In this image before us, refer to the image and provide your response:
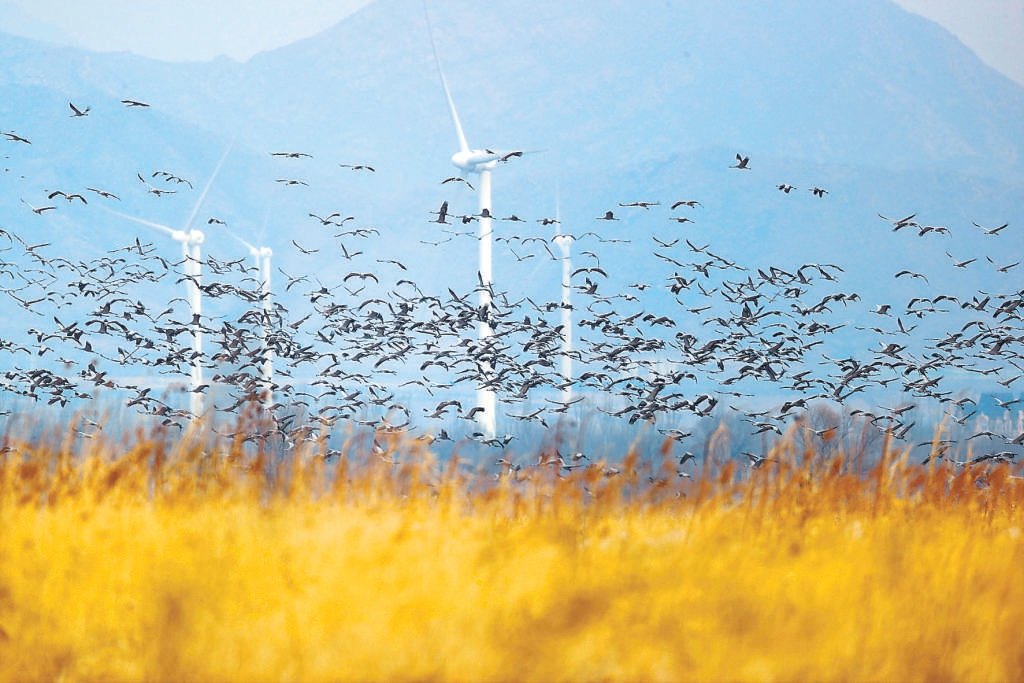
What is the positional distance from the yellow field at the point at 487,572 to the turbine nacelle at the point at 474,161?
22.8 m

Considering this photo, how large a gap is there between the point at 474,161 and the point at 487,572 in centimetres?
Result: 2574

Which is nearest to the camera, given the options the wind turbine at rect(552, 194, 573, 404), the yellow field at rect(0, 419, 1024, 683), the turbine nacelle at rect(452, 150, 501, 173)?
the yellow field at rect(0, 419, 1024, 683)

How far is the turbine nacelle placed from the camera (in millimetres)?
30938

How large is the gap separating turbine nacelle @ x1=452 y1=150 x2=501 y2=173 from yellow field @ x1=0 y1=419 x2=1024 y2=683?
22.8 m

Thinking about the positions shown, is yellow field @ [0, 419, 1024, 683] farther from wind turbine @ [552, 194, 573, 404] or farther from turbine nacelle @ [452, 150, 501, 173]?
turbine nacelle @ [452, 150, 501, 173]

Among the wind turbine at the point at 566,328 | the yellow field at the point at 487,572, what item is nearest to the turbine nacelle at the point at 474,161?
the wind turbine at the point at 566,328

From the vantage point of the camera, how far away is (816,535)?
7.66m

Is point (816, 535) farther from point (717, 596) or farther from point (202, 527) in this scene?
point (202, 527)

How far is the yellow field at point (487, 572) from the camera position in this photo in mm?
5719

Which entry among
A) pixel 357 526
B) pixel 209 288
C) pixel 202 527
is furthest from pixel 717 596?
pixel 209 288

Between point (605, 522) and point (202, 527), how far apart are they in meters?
2.83

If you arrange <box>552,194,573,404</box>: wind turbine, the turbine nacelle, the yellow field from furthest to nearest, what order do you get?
1. the turbine nacelle
2. <box>552,194,573,404</box>: wind turbine
3. the yellow field

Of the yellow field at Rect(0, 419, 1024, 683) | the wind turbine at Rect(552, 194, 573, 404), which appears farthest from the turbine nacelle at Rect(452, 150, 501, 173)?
the yellow field at Rect(0, 419, 1024, 683)

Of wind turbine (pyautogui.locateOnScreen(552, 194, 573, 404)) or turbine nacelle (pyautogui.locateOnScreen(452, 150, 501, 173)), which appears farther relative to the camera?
turbine nacelle (pyautogui.locateOnScreen(452, 150, 501, 173))
